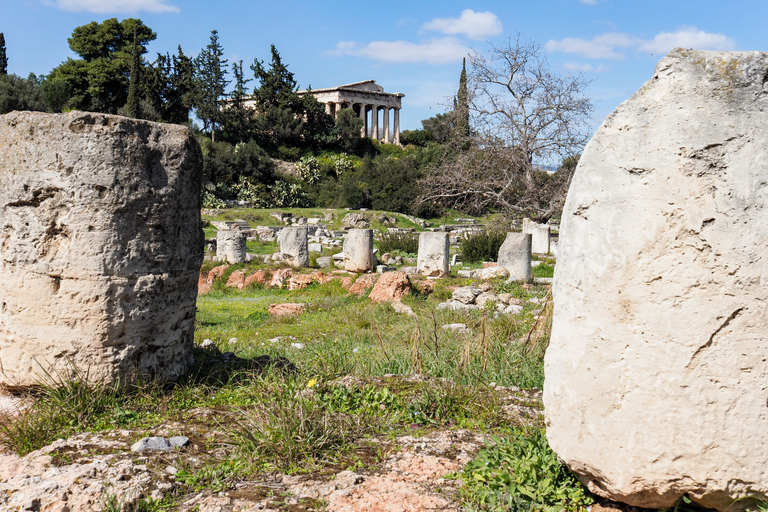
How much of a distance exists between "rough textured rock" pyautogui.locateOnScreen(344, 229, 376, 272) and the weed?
12256 mm

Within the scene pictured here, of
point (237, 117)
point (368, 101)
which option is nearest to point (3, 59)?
point (237, 117)

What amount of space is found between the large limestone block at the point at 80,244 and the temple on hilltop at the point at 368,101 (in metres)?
57.1

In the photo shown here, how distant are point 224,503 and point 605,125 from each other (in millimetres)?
2344

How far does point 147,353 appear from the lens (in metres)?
4.12

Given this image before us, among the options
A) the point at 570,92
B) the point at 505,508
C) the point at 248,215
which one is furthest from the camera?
the point at 248,215

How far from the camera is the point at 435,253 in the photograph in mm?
14570

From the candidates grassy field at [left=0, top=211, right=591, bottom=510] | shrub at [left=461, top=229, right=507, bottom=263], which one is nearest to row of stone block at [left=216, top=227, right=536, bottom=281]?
shrub at [left=461, top=229, right=507, bottom=263]

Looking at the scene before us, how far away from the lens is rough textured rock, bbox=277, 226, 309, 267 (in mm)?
16156

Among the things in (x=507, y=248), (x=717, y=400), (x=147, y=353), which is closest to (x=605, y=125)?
(x=717, y=400)

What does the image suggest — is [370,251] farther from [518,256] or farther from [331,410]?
[331,410]

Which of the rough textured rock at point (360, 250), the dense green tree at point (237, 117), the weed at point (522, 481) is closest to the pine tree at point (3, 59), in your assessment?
the dense green tree at point (237, 117)

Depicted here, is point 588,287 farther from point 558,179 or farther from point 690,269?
point 558,179

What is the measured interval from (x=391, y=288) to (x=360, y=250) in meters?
4.13

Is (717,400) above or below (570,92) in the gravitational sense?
below
